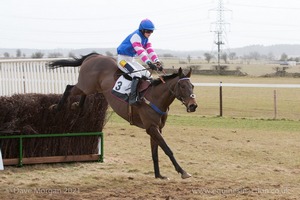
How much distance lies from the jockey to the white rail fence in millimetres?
2148

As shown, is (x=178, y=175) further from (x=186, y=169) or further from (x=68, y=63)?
(x=68, y=63)

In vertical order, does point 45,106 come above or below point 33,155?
above

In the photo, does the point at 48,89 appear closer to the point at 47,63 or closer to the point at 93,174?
the point at 47,63

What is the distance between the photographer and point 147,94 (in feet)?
29.9

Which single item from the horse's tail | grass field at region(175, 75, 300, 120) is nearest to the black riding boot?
the horse's tail

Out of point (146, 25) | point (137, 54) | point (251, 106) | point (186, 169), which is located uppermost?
point (146, 25)

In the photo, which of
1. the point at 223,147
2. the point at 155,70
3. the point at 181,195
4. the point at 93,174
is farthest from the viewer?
the point at 223,147

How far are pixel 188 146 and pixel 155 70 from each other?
4427 mm

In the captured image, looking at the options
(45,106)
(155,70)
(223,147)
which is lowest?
(223,147)

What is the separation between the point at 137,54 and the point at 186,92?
1241mm

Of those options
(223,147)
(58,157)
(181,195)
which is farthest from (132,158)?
(181,195)

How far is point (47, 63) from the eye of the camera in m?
11.2

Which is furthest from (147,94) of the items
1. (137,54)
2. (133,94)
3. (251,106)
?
(251,106)

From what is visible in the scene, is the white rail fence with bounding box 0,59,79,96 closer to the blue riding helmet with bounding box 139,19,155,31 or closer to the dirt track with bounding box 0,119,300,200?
the dirt track with bounding box 0,119,300,200
